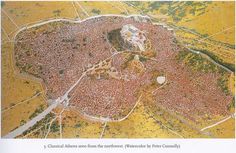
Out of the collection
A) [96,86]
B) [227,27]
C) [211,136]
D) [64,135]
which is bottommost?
[211,136]

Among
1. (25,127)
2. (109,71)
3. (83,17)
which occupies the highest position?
(83,17)

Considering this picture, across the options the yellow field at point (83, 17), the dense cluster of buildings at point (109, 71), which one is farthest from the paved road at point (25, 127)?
the dense cluster of buildings at point (109, 71)

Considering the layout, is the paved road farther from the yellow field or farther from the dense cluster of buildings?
the dense cluster of buildings

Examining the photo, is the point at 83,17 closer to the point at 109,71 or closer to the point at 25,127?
the point at 109,71

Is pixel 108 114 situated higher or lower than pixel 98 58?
lower

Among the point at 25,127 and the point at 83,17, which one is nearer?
the point at 25,127

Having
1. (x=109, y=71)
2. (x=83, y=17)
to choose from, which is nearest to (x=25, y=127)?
(x=109, y=71)

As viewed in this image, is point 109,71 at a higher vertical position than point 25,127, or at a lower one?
higher

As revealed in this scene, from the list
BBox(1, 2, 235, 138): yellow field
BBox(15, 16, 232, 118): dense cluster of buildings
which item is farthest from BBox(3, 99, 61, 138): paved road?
BBox(15, 16, 232, 118): dense cluster of buildings

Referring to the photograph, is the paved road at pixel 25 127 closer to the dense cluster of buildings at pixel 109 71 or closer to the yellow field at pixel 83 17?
the yellow field at pixel 83 17

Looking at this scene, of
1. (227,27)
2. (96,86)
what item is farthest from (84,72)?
(227,27)
